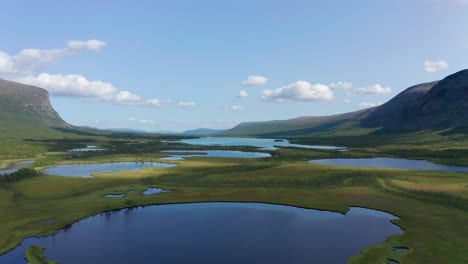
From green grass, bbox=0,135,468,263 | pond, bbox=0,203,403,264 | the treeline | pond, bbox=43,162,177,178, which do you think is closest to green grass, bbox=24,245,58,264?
pond, bbox=0,203,403,264

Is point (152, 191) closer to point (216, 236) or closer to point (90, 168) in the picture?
point (216, 236)

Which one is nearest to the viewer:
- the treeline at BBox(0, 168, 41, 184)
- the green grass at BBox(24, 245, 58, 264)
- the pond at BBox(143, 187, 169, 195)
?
the green grass at BBox(24, 245, 58, 264)

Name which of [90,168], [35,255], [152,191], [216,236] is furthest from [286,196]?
[90,168]

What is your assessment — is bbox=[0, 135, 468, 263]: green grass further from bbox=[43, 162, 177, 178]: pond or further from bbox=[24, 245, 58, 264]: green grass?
bbox=[43, 162, 177, 178]: pond

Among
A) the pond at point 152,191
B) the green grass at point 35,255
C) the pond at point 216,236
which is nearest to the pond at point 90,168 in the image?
the pond at point 152,191

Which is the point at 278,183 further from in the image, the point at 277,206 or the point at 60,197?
the point at 60,197

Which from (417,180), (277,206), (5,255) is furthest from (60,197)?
(417,180)
